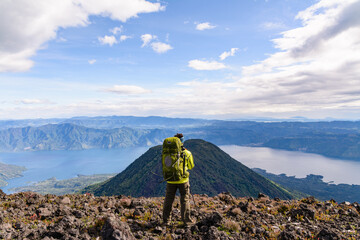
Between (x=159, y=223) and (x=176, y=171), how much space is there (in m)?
2.50

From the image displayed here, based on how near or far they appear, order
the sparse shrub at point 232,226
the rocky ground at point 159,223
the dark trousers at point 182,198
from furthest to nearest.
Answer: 1. the dark trousers at point 182,198
2. the sparse shrub at point 232,226
3. the rocky ground at point 159,223

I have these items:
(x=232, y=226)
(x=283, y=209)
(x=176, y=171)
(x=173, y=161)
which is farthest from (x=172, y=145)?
(x=283, y=209)

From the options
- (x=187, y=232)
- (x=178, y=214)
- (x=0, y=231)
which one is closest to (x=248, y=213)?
(x=178, y=214)

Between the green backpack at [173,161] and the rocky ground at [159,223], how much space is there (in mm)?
2013

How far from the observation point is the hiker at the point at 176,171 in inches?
315

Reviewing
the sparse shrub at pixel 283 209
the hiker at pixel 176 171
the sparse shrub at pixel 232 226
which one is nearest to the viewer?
the sparse shrub at pixel 232 226

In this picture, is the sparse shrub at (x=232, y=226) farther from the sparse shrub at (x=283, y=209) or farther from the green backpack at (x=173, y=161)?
the sparse shrub at (x=283, y=209)

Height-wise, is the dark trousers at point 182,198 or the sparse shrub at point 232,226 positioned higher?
the dark trousers at point 182,198

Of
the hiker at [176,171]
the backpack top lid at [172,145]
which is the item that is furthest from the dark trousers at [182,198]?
the backpack top lid at [172,145]

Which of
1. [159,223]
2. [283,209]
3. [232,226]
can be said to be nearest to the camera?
[232,226]

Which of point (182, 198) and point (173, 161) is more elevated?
point (173, 161)

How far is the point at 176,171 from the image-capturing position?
7.97 meters

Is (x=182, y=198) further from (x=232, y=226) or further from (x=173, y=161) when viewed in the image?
(x=232, y=226)

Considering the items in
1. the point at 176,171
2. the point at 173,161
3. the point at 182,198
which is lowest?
the point at 182,198
